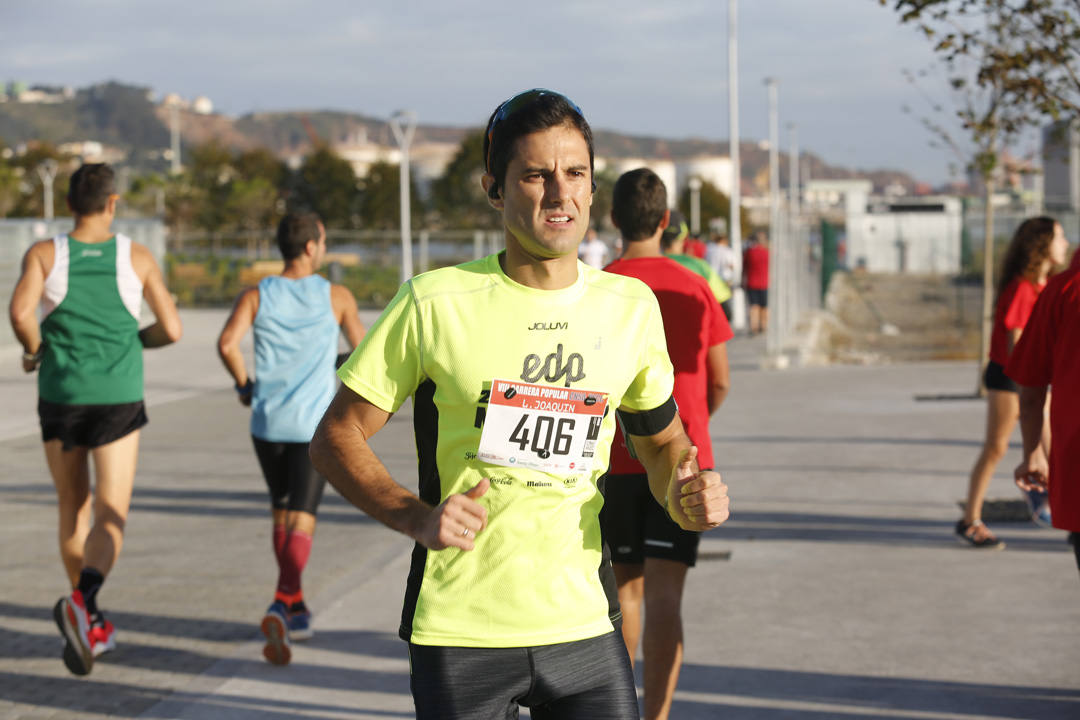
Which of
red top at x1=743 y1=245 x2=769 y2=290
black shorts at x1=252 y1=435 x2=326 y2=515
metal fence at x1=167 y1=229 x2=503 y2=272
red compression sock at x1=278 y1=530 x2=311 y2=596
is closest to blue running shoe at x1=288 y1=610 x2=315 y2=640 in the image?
red compression sock at x1=278 y1=530 x2=311 y2=596

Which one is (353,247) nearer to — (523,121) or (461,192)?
(461,192)

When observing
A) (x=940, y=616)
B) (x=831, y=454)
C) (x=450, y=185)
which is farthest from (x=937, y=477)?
(x=450, y=185)

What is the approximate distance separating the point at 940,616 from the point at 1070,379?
2.53m

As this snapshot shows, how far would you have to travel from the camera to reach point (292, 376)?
6082 millimetres

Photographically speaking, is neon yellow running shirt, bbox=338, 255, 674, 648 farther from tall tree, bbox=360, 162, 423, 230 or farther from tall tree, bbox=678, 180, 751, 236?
tall tree, bbox=678, 180, 751, 236

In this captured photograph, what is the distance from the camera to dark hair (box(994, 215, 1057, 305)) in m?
7.38

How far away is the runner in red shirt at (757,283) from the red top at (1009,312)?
17.0m

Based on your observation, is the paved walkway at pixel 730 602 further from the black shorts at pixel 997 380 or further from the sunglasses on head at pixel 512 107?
the sunglasses on head at pixel 512 107

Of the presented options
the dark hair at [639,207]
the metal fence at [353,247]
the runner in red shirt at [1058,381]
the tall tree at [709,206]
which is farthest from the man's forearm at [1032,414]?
the tall tree at [709,206]

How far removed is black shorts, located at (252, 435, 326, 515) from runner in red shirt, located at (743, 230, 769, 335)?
62.6ft

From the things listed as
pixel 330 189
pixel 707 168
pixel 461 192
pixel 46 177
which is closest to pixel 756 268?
pixel 461 192

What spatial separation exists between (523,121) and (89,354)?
3664mm

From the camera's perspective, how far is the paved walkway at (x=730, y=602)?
5.31m

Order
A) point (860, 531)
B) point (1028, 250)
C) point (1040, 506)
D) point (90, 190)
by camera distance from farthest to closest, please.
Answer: point (860, 531), point (1028, 250), point (90, 190), point (1040, 506)
